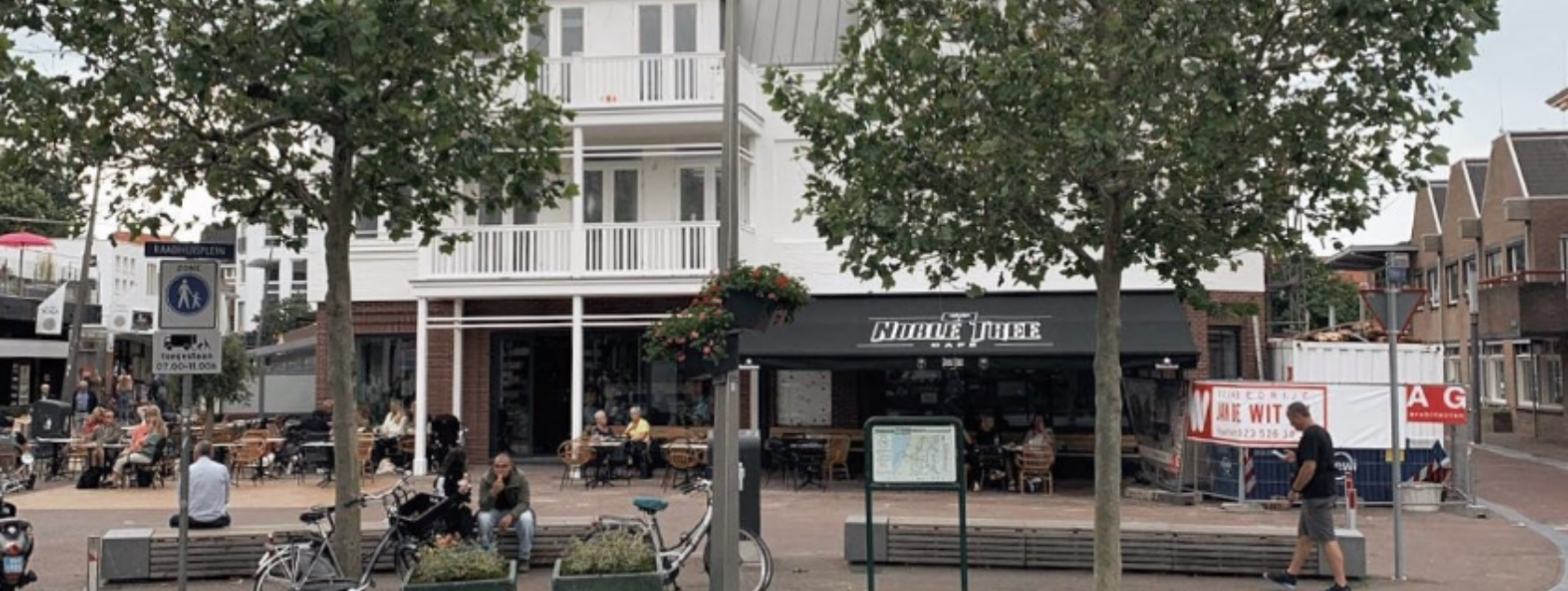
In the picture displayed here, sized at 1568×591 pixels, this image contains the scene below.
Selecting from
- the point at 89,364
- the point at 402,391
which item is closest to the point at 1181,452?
the point at 402,391

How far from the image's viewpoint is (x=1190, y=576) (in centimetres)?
1216

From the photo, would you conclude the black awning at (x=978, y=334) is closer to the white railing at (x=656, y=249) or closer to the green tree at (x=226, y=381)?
the white railing at (x=656, y=249)

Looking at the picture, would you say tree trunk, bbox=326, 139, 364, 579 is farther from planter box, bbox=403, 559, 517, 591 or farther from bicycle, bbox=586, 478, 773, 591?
bicycle, bbox=586, 478, 773, 591

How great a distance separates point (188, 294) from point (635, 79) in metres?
13.6

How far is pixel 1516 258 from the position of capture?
122ft

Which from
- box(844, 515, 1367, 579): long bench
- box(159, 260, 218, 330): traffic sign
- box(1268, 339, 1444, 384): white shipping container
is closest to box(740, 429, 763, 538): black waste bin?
box(844, 515, 1367, 579): long bench

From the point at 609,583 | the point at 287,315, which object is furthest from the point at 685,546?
the point at 287,315

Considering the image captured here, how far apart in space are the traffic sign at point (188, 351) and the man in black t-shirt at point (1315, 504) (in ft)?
29.3

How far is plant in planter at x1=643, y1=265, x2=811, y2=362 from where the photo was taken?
33.4 feet

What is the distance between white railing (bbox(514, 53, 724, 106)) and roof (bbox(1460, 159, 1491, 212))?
96.3 ft

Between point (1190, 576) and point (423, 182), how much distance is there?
24.8 ft

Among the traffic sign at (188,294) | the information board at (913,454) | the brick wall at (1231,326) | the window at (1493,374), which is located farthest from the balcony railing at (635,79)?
the window at (1493,374)

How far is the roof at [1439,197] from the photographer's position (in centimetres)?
4722

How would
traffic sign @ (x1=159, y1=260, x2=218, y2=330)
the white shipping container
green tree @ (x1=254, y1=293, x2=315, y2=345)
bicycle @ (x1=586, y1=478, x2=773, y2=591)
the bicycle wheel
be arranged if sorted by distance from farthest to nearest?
1. green tree @ (x1=254, y1=293, x2=315, y2=345)
2. the white shipping container
3. the bicycle wheel
4. bicycle @ (x1=586, y1=478, x2=773, y2=591)
5. traffic sign @ (x1=159, y1=260, x2=218, y2=330)
